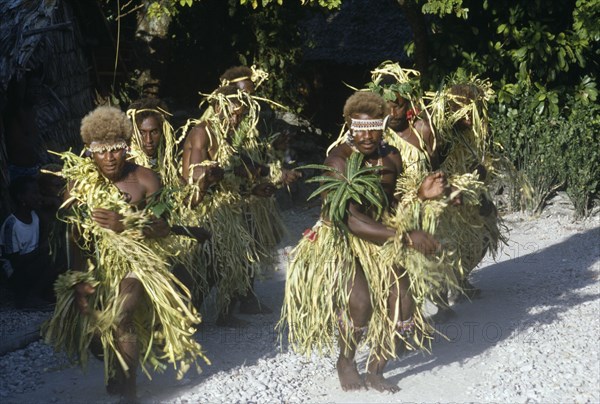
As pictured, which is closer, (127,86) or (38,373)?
(38,373)

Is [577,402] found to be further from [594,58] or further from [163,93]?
[163,93]

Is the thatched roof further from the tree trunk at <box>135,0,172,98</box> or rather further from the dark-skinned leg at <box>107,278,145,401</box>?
the dark-skinned leg at <box>107,278,145,401</box>

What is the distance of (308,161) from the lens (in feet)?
36.9

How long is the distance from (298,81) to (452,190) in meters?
6.03

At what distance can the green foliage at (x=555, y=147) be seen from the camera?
32.4 feet

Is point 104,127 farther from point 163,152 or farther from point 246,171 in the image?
point 246,171

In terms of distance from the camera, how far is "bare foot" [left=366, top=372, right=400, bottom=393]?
5434mm

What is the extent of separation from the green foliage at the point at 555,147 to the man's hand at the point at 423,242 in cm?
483

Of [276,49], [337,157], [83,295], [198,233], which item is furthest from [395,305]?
[276,49]

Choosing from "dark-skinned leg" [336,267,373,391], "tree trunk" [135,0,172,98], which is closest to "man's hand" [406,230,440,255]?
"dark-skinned leg" [336,267,373,391]

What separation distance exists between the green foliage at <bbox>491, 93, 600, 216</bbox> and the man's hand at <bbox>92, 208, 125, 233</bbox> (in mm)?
5559

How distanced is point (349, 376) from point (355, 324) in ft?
0.97

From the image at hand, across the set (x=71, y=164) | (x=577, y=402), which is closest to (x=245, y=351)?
(x=71, y=164)

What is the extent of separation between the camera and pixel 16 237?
7.30 m
